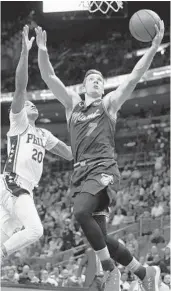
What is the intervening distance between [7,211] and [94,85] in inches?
70.9

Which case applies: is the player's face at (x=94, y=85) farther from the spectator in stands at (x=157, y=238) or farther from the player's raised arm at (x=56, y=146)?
the spectator in stands at (x=157, y=238)

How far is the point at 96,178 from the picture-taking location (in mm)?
5176

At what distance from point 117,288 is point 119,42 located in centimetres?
1976

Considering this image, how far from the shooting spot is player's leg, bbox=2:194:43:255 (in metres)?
5.91

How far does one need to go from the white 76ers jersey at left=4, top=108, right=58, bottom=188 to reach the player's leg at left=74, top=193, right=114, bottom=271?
1.34 m

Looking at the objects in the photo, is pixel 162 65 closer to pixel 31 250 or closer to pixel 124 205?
pixel 124 205

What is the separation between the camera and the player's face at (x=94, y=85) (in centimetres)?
564

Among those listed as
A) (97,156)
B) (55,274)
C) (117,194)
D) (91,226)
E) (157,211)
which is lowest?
(55,274)

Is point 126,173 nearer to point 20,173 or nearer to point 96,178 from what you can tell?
point 20,173

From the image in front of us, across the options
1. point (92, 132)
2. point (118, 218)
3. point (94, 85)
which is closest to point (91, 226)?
point (92, 132)

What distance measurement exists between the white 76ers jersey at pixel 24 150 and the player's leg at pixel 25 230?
366 mm

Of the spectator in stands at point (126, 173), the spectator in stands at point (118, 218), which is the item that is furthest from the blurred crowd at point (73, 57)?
the spectator in stands at point (118, 218)

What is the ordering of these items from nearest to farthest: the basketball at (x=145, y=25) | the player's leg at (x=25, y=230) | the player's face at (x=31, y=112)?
1. the basketball at (x=145, y=25)
2. the player's leg at (x=25, y=230)
3. the player's face at (x=31, y=112)

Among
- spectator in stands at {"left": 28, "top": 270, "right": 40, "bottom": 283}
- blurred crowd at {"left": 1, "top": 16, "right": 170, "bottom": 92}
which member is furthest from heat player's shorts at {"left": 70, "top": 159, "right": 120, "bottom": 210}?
blurred crowd at {"left": 1, "top": 16, "right": 170, "bottom": 92}
